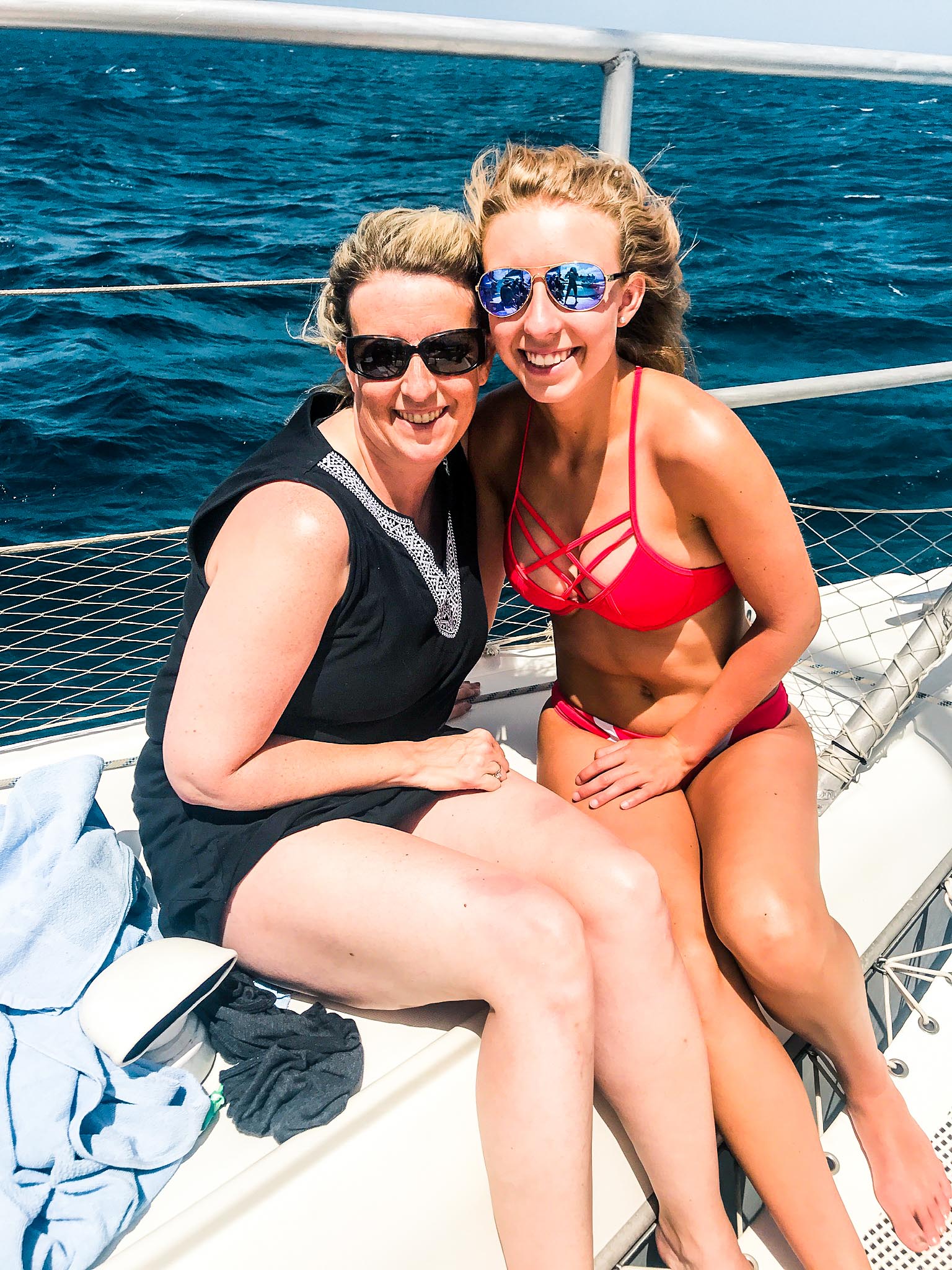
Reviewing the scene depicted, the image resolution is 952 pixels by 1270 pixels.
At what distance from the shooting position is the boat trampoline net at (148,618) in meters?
2.76

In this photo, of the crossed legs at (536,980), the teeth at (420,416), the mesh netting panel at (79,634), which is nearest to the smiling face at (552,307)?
the teeth at (420,416)

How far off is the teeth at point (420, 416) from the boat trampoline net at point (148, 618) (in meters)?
0.47

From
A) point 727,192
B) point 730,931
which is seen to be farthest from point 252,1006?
point 727,192

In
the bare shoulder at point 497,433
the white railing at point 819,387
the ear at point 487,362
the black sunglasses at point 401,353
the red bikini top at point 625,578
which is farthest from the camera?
the white railing at point 819,387

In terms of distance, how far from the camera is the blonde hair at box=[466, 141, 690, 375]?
178cm

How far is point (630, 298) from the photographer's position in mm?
1915

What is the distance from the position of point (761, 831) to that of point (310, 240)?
36.3 ft

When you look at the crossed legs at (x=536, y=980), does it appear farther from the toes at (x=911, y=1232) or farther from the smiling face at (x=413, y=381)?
the smiling face at (x=413, y=381)

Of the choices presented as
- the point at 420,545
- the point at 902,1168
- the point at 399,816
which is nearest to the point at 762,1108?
the point at 902,1168

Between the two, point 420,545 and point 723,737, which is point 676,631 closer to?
point 723,737

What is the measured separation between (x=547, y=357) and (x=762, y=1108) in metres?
1.29

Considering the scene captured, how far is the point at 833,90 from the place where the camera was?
27.0 meters

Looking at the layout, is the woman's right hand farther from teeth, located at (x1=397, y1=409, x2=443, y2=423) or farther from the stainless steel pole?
the stainless steel pole

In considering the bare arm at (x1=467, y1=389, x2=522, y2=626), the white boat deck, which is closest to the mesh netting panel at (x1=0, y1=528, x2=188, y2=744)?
the bare arm at (x1=467, y1=389, x2=522, y2=626)
